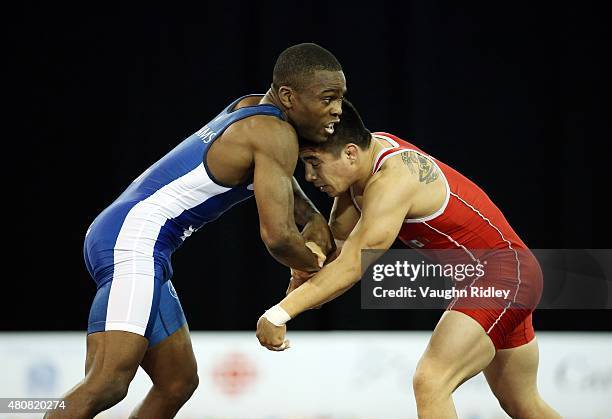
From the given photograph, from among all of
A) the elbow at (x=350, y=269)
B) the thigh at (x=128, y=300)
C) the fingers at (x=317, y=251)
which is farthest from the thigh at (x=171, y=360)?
the elbow at (x=350, y=269)

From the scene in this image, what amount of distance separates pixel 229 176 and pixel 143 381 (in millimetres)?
2215

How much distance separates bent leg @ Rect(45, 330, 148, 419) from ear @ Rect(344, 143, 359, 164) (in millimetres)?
1041

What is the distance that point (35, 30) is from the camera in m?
6.05

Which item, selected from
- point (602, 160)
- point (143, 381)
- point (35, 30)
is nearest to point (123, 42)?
point (35, 30)

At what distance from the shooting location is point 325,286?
324 cm

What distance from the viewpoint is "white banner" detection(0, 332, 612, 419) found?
4.96 metres

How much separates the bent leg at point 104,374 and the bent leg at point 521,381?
143cm

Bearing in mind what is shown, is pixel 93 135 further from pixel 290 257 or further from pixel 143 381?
pixel 290 257

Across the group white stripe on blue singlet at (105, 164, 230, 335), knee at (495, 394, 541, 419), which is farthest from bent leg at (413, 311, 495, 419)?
white stripe on blue singlet at (105, 164, 230, 335)

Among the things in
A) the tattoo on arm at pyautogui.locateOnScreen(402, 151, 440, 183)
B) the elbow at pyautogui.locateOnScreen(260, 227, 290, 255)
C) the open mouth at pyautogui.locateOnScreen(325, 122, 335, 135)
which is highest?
the open mouth at pyautogui.locateOnScreen(325, 122, 335, 135)

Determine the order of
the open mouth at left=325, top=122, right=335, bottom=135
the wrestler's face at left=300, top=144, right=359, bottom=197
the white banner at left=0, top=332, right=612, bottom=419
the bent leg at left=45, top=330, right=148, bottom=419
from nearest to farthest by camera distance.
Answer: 1. the bent leg at left=45, top=330, right=148, bottom=419
2. the open mouth at left=325, top=122, right=335, bottom=135
3. the wrestler's face at left=300, top=144, right=359, bottom=197
4. the white banner at left=0, top=332, right=612, bottom=419

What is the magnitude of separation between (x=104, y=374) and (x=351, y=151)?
4.04 feet

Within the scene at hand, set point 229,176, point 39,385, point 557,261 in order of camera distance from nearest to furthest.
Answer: point 229,176 → point 39,385 → point 557,261

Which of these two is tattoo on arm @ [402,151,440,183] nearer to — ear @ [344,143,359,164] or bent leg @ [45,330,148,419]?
ear @ [344,143,359,164]
